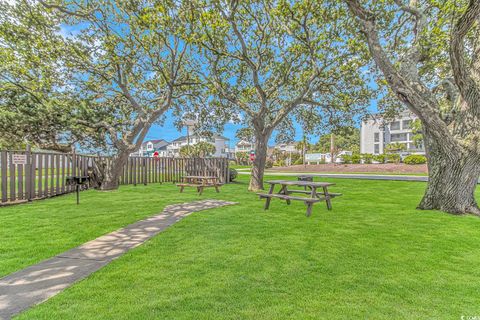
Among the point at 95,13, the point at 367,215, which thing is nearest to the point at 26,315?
the point at 367,215

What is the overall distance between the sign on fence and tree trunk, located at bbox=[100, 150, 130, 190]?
4.28 m

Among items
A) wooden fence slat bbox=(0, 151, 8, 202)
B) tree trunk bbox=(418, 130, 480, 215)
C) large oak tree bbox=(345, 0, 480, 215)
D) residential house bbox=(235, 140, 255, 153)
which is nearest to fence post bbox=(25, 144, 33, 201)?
wooden fence slat bbox=(0, 151, 8, 202)

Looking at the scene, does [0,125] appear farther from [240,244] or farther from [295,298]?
[295,298]

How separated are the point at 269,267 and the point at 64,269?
2.78m

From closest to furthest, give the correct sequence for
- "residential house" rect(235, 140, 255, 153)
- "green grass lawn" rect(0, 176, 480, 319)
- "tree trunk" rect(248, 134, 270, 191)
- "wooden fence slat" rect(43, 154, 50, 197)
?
"green grass lawn" rect(0, 176, 480, 319), "wooden fence slat" rect(43, 154, 50, 197), "tree trunk" rect(248, 134, 270, 191), "residential house" rect(235, 140, 255, 153)

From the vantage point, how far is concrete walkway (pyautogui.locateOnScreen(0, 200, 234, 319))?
2695 millimetres

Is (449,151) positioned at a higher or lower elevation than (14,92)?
lower

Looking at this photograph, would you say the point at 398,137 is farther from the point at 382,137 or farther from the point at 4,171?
the point at 4,171

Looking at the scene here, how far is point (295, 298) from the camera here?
2754 mm

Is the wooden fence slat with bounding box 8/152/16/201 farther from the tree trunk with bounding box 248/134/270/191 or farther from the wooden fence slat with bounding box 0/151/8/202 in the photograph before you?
the tree trunk with bounding box 248/134/270/191

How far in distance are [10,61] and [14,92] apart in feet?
14.8

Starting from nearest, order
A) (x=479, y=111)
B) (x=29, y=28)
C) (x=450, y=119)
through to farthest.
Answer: (x=479, y=111)
(x=450, y=119)
(x=29, y=28)

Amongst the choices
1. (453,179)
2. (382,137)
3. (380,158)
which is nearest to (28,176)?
(453,179)

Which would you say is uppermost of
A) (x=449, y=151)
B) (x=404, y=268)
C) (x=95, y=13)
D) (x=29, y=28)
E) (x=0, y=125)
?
(x=95, y=13)
